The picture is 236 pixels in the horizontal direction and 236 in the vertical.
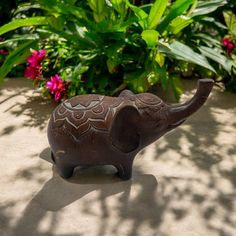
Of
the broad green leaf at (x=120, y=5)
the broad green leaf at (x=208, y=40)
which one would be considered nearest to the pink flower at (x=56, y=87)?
the broad green leaf at (x=120, y=5)

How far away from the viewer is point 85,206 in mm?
2275

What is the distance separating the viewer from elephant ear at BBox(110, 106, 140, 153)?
226 centimetres

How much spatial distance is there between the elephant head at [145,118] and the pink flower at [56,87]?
1.26m

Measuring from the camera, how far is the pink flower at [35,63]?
3.81m

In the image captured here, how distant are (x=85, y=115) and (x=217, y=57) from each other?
178 centimetres

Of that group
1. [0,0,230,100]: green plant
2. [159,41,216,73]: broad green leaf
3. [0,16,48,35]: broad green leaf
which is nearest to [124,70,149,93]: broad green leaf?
[0,0,230,100]: green plant

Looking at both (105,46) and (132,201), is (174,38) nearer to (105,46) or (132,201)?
(105,46)

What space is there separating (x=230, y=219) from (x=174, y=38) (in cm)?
204

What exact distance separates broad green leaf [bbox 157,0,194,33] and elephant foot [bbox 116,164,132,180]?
4.96ft

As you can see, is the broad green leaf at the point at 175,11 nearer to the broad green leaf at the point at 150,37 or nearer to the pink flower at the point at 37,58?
the broad green leaf at the point at 150,37

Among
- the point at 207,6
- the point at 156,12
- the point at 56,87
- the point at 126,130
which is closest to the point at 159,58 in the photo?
the point at 156,12

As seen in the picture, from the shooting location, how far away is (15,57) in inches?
143

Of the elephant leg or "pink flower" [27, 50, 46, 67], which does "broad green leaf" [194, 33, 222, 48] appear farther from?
the elephant leg

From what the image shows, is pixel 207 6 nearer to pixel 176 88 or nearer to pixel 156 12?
pixel 156 12
